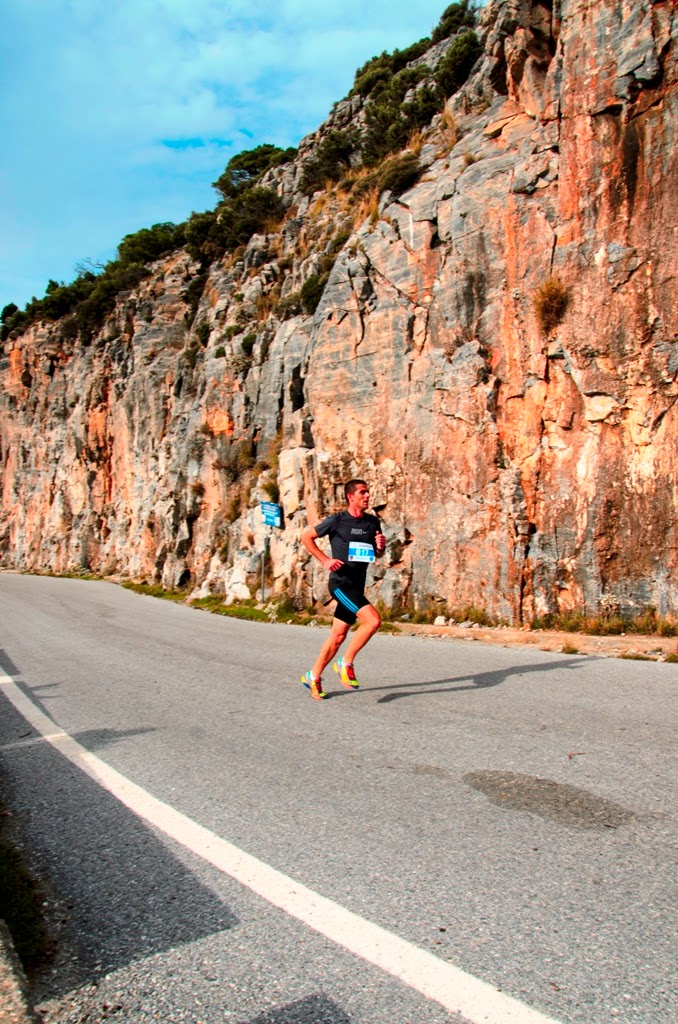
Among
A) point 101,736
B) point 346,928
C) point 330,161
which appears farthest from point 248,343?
point 346,928

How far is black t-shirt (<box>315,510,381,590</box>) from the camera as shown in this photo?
273 inches

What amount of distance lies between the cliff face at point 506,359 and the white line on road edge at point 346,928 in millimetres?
9415

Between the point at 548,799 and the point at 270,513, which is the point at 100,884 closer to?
the point at 548,799

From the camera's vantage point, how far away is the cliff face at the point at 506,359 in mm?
11891

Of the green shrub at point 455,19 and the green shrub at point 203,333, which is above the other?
the green shrub at point 455,19

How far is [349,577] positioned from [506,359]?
8903 millimetres

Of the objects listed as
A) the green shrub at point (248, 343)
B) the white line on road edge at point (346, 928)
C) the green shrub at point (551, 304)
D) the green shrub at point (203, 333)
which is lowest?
the white line on road edge at point (346, 928)

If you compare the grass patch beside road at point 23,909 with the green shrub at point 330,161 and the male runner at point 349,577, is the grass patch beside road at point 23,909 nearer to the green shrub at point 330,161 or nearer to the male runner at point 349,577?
the male runner at point 349,577

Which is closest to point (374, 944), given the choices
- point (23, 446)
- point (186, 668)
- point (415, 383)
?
point (186, 668)

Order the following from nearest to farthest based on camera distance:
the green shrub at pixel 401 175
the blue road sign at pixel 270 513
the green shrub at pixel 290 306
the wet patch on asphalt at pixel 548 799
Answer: the wet patch on asphalt at pixel 548 799 → the green shrub at pixel 401 175 → the blue road sign at pixel 270 513 → the green shrub at pixel 290 306

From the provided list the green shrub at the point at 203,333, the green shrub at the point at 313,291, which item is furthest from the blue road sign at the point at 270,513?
the green shrub at the point at 203,333

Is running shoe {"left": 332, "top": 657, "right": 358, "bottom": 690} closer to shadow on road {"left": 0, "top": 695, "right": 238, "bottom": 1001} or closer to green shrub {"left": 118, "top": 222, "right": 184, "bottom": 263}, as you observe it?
shadow on road {"left": 0, "top": 695, "right": 238, "bottom": 1001}

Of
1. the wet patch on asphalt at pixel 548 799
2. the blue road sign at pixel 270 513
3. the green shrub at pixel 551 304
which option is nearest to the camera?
the wet patch on asphalt at pixel 548 799

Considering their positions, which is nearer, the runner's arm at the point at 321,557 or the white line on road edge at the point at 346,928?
the white line on road edge at the point at 346,928
